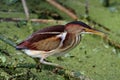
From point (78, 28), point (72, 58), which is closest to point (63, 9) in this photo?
point (72, 58)

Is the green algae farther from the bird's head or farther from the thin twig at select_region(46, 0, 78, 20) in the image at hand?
the bird's head

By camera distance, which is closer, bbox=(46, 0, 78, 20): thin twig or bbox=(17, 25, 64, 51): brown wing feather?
bbox=(17, 25, 64, 51): brown wing feather

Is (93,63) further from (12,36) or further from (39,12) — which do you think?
(39,12)

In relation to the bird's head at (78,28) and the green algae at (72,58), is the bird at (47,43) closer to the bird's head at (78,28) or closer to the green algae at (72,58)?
the bird's head at (78,28)

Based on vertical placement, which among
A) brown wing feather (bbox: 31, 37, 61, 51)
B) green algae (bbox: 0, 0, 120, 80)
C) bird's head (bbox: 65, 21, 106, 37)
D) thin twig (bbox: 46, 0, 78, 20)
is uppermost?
bird's head (bbox: 65, 21, 106, 37)

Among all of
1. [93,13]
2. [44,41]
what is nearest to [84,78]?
[44,41]

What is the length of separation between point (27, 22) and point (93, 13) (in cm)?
101

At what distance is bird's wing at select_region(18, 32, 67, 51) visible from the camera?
263 centimetres

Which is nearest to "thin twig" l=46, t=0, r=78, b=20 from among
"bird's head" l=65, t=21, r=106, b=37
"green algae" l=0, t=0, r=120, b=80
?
"green algae" l=0, t=0, r=120, b=80

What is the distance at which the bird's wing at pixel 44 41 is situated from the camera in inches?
103

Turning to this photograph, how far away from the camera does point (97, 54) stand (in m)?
3.73

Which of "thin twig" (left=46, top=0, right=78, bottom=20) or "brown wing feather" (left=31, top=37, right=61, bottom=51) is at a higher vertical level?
"brown wing feather" (left=31, top=37, right=61, bottom=51)

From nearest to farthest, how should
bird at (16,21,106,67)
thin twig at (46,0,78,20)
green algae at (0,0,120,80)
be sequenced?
1. bird at (16,21,106,67)
2. green algae at (0,0,120,80)
3. thin twig at (46,0,78,20)

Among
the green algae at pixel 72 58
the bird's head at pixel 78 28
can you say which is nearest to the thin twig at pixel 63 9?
the green algae at pixel 72 58
